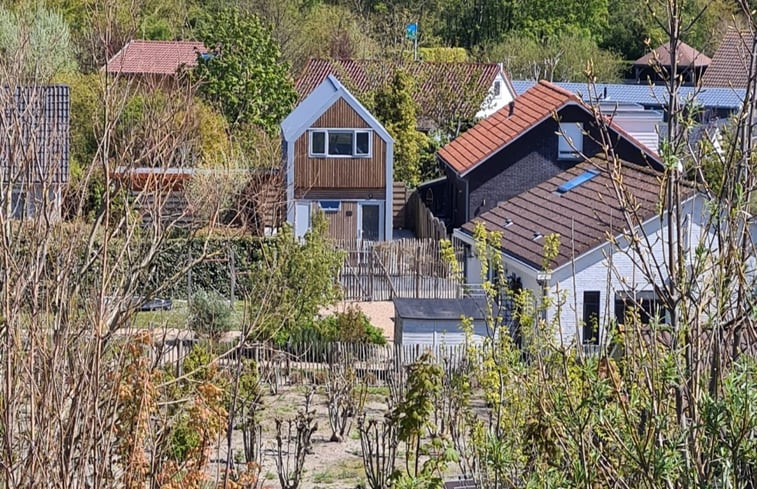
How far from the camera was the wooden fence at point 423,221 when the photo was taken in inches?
1154

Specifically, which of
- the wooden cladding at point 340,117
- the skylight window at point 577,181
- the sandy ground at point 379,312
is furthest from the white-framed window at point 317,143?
the skylight window at point 577,181

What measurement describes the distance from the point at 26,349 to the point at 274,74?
33.2 metres

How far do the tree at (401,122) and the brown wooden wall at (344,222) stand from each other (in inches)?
151

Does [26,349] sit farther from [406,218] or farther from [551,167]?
[406,218]

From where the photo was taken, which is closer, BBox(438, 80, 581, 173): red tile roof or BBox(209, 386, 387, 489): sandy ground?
BBox(209, 386, 387, 489): sandy ground

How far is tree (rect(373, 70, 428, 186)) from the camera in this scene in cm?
3544

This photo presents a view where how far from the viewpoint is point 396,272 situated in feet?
88.3

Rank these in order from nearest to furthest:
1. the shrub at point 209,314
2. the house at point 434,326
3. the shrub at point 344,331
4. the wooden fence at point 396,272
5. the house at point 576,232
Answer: the house at point 434,326 < the house at point 576,232 < the shrub at point 344,331 < the shrub at point 209,314 < the wooden fence at point 396,272

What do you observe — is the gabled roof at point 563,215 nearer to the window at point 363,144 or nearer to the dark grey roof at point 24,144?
the window at point 363,144

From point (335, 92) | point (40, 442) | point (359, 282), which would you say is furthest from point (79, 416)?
point (335, 92)

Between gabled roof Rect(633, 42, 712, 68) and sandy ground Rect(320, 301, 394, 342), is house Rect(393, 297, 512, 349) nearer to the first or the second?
sandy ground Rect(320, 301, 394, 342)

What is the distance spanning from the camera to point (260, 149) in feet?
109

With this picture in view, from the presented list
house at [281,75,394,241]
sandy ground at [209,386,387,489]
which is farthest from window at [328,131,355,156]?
sandy ground at [209,386,387,489]

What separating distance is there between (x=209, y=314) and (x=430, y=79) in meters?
21.1
